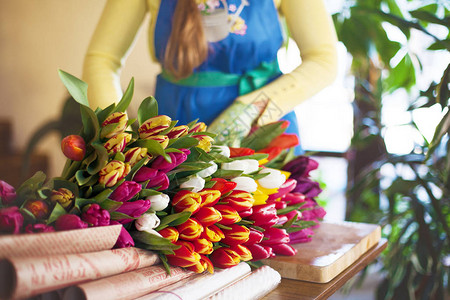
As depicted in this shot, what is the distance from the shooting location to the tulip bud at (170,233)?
50 cm

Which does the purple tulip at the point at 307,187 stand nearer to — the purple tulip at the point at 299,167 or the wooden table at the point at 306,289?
the purple tulip at the point at 299,167

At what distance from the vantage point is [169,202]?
0.55 meters

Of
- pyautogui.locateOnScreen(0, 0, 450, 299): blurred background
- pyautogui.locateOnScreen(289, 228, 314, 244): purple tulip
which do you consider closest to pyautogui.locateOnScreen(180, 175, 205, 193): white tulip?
pyautogui.locateOnScreen(289, 228, 314, 244): purple tulip

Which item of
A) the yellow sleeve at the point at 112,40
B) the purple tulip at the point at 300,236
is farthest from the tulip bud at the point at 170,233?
the yellow sleeve at the point at 112,40

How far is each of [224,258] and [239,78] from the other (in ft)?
1.89

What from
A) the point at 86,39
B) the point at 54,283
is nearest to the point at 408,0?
the point at 86,39

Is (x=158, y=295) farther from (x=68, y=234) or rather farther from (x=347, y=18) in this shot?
(x=347, y=18)

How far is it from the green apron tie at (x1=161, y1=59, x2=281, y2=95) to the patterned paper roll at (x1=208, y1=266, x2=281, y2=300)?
51 centimetres

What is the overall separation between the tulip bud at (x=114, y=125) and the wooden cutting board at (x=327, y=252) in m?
0.29

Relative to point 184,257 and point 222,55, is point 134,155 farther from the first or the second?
point 222,55

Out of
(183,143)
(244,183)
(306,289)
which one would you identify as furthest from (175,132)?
(306,289)

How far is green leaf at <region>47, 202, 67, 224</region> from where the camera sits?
1.40 ft

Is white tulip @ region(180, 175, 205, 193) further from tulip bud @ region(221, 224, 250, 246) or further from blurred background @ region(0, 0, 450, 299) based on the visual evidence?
blurred background @ region(0, 0, 450, 299)

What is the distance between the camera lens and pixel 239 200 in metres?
0.58
